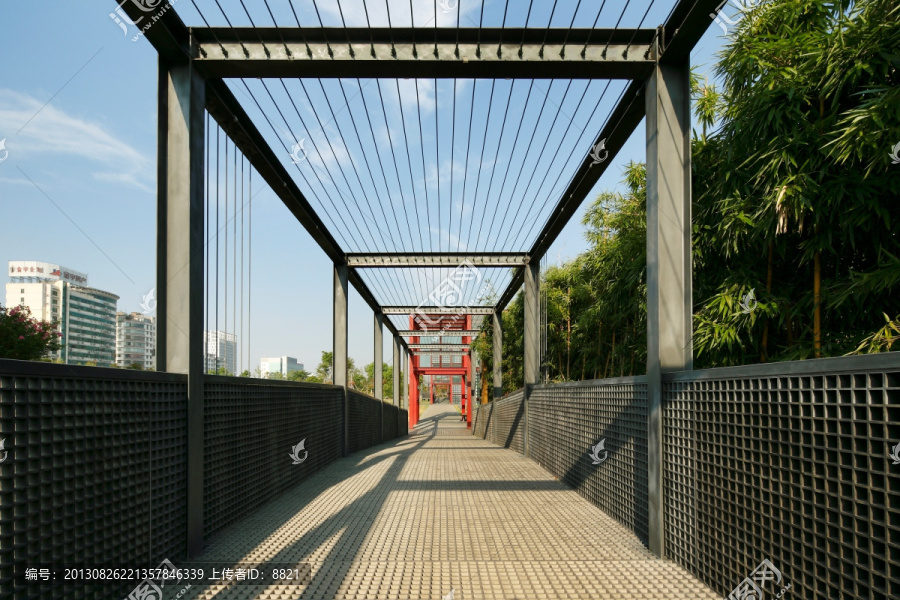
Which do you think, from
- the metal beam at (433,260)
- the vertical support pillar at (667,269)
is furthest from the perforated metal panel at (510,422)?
the vertical support pillar at (667,269)

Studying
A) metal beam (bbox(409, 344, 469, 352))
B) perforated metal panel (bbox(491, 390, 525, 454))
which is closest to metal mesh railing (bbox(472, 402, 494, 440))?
perforated metal panel (bbox(491, 390, 525, 454))

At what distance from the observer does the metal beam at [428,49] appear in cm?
353

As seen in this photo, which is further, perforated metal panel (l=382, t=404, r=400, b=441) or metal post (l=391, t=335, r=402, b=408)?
metal post (l=391, t=335, r=402, b=408)

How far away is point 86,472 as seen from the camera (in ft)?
7.02

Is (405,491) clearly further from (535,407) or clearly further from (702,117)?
(702,117)

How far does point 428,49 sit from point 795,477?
3101mm

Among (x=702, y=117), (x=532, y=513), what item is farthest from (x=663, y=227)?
(x=702, y=117)

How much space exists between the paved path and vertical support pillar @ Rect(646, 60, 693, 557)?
525 millimetres

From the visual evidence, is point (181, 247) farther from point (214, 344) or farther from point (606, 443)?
point (606, 443)

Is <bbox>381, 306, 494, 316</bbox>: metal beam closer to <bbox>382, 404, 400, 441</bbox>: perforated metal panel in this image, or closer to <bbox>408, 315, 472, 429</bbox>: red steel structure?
<bbox>408, 315, 472, 429</bbox>: red steel structure

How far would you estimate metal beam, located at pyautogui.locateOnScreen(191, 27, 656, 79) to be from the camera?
3527 mm

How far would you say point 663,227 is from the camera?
131 inches

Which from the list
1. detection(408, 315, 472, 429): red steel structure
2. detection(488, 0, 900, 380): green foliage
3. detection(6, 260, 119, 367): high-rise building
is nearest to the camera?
detection(488, 0, 900, 380): green foliage

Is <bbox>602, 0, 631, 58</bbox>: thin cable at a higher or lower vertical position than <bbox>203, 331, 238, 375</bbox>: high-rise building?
higher
